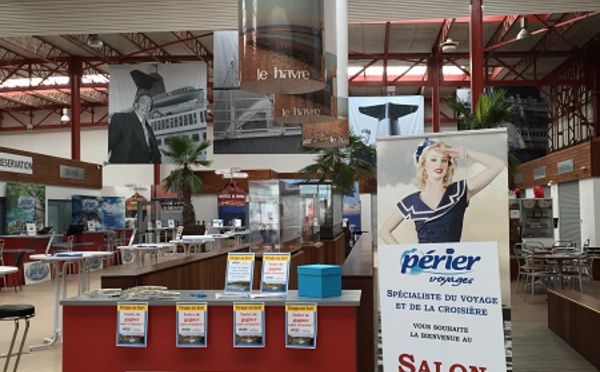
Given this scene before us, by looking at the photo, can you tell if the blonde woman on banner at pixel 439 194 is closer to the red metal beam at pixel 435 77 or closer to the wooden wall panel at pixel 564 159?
the wooden wall panel at pixel 564 159

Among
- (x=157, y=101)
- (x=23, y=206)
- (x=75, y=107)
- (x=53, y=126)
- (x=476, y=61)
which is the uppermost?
(x=53, y=126)

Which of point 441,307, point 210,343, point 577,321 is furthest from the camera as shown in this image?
point 577,321

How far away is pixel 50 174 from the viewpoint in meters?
16.9

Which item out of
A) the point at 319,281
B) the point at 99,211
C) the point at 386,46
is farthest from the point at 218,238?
the point at 319,281

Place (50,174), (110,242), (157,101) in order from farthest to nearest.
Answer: (157,101), (110,242), (50,174)

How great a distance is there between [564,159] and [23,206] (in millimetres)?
13245

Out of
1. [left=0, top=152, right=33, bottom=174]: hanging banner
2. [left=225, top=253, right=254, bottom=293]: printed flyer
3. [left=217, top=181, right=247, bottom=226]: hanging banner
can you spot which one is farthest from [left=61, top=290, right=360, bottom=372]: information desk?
[left=217, top=181, right=247, bottom=226]: hanging banner

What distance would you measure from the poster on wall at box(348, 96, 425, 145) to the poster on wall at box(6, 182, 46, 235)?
30.7ft

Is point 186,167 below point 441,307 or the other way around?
the other way around

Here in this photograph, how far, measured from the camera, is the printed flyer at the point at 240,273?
3842 mm

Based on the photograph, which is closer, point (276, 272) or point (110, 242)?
point (276, 272)

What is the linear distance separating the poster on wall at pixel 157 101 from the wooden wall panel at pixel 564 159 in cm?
954

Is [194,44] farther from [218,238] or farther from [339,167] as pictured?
[339,167]

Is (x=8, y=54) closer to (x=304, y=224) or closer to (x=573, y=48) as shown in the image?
(x=304, y=224)
